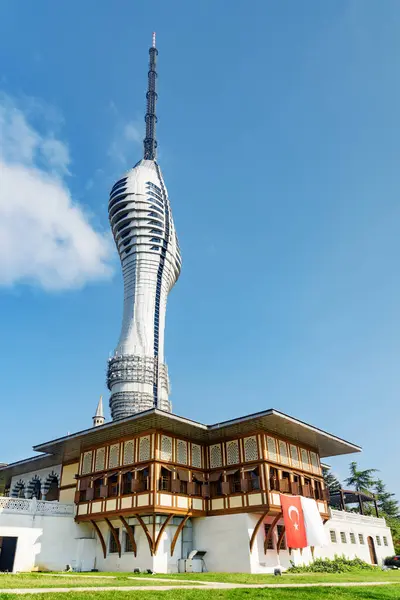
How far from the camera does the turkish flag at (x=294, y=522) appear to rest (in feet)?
76.1

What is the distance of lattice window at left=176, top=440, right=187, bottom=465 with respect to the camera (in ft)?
80.4

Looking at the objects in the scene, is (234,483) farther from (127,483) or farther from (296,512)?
(127,483)

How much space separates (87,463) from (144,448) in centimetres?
470

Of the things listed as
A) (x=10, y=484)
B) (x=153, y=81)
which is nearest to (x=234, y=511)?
(x=10, y=484)

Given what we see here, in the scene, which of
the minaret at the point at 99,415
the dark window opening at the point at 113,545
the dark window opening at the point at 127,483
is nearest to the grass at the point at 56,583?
the dark window opening at the point at 127,483

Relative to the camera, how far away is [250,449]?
79.8 ft

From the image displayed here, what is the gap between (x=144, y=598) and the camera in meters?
10.2

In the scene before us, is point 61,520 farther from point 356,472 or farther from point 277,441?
point 356,472

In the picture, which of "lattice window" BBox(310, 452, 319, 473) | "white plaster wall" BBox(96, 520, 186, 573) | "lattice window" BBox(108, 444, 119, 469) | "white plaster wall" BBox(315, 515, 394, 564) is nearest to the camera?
"white plaster wall" BBox(96, 520, 186, 573)

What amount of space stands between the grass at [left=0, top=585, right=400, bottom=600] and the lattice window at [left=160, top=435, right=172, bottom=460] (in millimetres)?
11316

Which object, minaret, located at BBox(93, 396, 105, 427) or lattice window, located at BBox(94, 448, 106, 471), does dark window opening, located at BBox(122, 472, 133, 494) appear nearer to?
lattice window, located at BBox(94, 448, 106, 471)

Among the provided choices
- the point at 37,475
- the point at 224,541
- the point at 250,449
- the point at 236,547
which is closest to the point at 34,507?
the point at 224,541

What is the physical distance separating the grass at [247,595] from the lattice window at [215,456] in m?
11.9

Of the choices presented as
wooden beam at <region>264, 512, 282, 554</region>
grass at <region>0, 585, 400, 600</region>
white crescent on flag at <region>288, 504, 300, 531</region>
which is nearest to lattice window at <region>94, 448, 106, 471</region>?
wooden beam at <region>264, 512, 282, 554</region>
